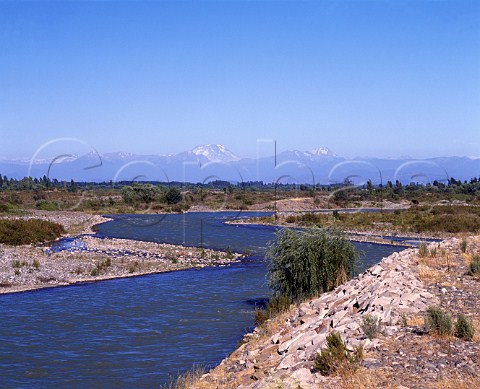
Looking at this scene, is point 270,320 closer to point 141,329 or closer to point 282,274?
point 282,274

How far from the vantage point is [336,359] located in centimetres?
889

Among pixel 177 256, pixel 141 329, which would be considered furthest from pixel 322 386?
pixel 177 256

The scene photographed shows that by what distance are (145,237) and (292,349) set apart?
117 ft

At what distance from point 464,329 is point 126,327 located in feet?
39.6

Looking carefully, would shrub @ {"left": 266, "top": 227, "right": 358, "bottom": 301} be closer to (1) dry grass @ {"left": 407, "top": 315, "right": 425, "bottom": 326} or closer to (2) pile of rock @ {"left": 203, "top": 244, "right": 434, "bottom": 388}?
(2) pile of rock @ {"left": 203, "top": 244, "right": 434, "bottom": 388}

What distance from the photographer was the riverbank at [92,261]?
26.2 meters

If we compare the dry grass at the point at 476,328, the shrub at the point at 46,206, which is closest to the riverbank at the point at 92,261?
the dry grass at the point at 476,328

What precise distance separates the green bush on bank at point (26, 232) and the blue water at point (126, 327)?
47.2ft

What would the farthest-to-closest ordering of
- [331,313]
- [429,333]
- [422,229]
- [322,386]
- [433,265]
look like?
1. [422,229]
2. [433,265]
3. [331,313]
4. [429,333]
5. [322,386]

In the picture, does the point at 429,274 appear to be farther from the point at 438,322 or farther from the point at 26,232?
the point at 26,232

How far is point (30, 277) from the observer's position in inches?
1029

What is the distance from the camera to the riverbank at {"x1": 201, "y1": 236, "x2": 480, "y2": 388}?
8430 mm

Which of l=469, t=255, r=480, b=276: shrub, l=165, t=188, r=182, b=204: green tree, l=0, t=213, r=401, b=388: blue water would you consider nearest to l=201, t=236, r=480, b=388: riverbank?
l=469, t=255, r=480, b=276: shrub

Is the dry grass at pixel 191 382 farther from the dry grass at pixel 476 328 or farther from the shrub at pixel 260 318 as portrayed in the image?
the dry grass at pixel 476 328
